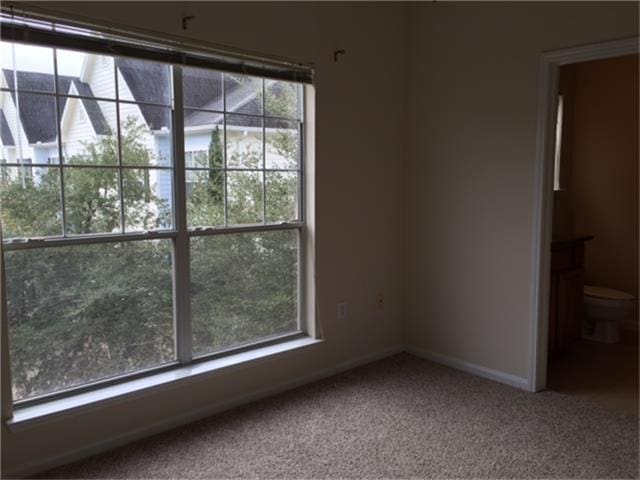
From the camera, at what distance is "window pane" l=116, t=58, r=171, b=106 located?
250 centimetres

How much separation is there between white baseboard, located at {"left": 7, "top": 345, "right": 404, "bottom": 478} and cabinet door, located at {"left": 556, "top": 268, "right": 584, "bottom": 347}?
4.56 ft

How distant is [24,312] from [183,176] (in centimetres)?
99

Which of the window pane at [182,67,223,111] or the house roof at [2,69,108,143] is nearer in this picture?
the house roof at [2,69,108,143]

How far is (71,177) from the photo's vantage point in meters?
2.39

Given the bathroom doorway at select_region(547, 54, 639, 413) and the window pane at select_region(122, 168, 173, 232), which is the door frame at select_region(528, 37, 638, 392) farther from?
the window pane at select_region(122, 168, 173, 232)

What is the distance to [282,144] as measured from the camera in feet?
10.4

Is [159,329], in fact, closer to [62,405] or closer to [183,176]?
[62,405]

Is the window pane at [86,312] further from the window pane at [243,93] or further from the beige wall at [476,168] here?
the beige wall at [476,168]

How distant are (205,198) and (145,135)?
0.46 metres

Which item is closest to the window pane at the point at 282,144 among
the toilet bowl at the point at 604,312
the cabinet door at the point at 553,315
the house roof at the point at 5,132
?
the house roof at the point at 5,132

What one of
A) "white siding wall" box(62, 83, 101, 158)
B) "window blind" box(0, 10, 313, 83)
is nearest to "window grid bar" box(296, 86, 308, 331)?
"window blind" box(0, 10, 313, 83)

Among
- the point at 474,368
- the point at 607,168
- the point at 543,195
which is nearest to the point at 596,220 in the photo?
the point at 607,168

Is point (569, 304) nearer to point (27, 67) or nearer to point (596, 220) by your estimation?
point (596, 220)

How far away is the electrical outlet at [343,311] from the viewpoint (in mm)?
3488
